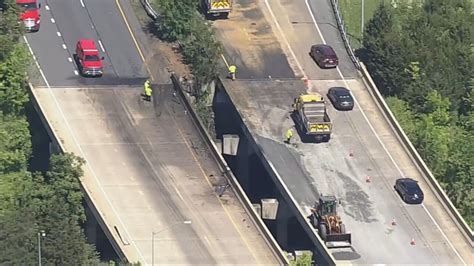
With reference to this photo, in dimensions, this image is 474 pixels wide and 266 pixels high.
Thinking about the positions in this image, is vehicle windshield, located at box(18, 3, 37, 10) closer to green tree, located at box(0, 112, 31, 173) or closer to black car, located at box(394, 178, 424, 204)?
green tree, located at box(0, 112, 31, 173)

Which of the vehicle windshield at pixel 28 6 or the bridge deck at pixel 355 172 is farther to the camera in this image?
the vehicle windshield at pixel 28 6

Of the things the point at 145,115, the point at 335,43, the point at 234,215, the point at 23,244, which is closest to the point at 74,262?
the point at 23,244

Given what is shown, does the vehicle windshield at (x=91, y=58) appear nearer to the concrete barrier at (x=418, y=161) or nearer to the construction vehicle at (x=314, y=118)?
the construction vehicle at (x=314, y=118)

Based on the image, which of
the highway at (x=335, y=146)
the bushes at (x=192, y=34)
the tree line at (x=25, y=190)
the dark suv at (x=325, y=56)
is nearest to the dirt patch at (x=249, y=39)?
the highway at (x=335, y=146)

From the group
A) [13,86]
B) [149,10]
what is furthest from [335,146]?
[13,86]

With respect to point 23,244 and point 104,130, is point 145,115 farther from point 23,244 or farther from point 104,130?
point 23,244

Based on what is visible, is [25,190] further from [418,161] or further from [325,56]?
[418,161]
